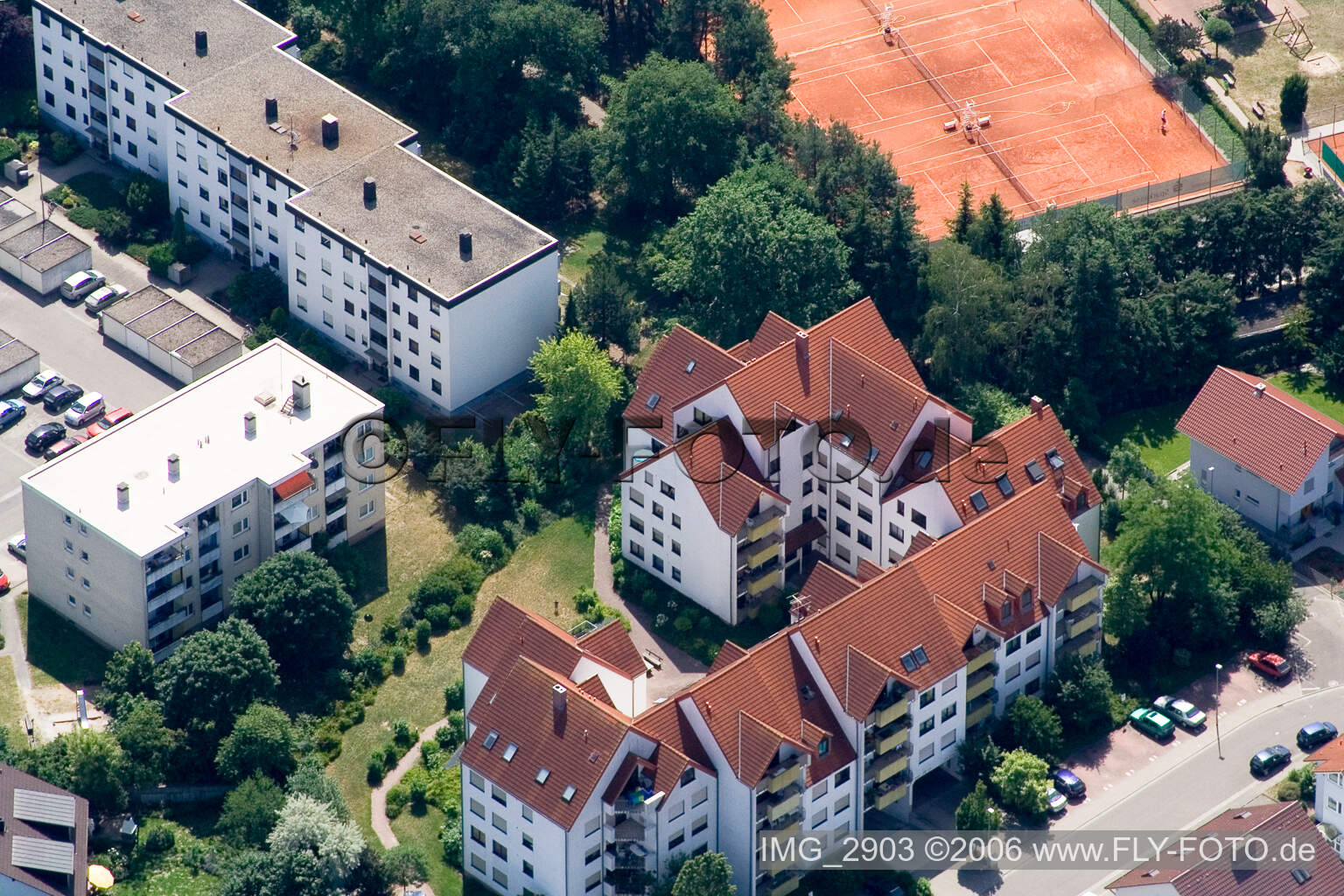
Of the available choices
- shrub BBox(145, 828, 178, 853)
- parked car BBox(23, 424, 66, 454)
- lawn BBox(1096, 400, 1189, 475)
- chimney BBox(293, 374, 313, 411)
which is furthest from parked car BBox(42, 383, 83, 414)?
lawn BBox(1096, 400, 1189, 475)

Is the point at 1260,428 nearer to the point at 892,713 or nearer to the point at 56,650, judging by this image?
the point at 892,713

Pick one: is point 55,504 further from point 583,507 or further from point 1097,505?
point 1097,505

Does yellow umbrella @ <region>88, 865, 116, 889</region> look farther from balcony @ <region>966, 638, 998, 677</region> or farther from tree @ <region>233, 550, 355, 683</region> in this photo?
balcony @ <region>966, 638, 998, 677</region>

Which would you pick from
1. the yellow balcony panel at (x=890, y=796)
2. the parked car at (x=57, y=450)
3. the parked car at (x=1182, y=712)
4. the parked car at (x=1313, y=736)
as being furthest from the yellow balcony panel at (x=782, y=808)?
the parked car at (x=57, y=450)

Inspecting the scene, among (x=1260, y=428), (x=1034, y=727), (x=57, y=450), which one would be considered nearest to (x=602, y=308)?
(x=57, y=450)

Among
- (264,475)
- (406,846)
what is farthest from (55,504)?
(406,846)

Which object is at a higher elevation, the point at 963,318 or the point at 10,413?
the point at 963,318
